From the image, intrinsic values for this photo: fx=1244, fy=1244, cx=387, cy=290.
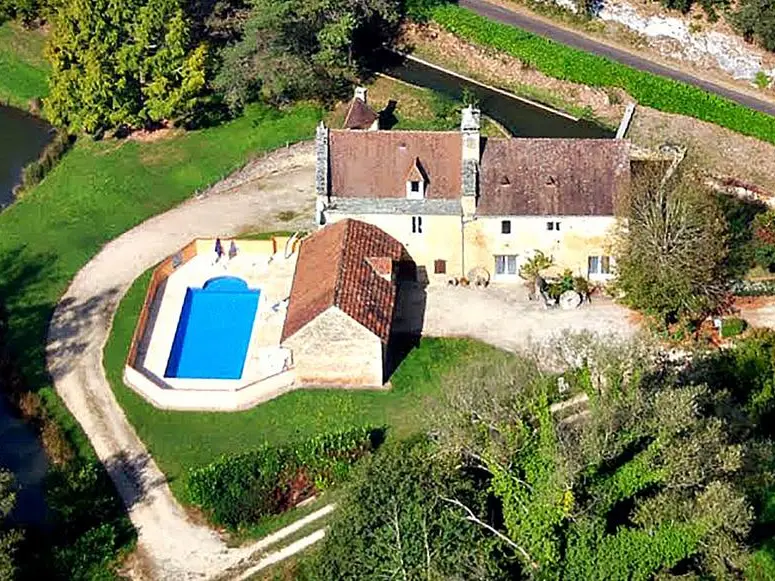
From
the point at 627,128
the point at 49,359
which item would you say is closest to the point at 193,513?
the point at 49,359

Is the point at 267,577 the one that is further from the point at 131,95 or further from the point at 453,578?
the point at 131,95

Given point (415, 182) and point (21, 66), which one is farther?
point (21, 66)

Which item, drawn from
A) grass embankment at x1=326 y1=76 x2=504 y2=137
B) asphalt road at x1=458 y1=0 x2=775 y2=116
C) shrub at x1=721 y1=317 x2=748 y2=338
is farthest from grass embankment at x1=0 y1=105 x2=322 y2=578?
shrub at x1=721 y1=317 x2=748 y2=338

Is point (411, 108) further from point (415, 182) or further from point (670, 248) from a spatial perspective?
point (670, 248)

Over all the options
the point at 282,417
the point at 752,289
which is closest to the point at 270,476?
the point at 282,417

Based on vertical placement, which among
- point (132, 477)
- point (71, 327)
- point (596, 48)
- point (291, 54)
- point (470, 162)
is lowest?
point (132, 477)

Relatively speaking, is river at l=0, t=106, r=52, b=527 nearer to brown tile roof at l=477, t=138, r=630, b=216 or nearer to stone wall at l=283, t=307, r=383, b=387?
stone wall at l=283, t=307, r=383, b=387
